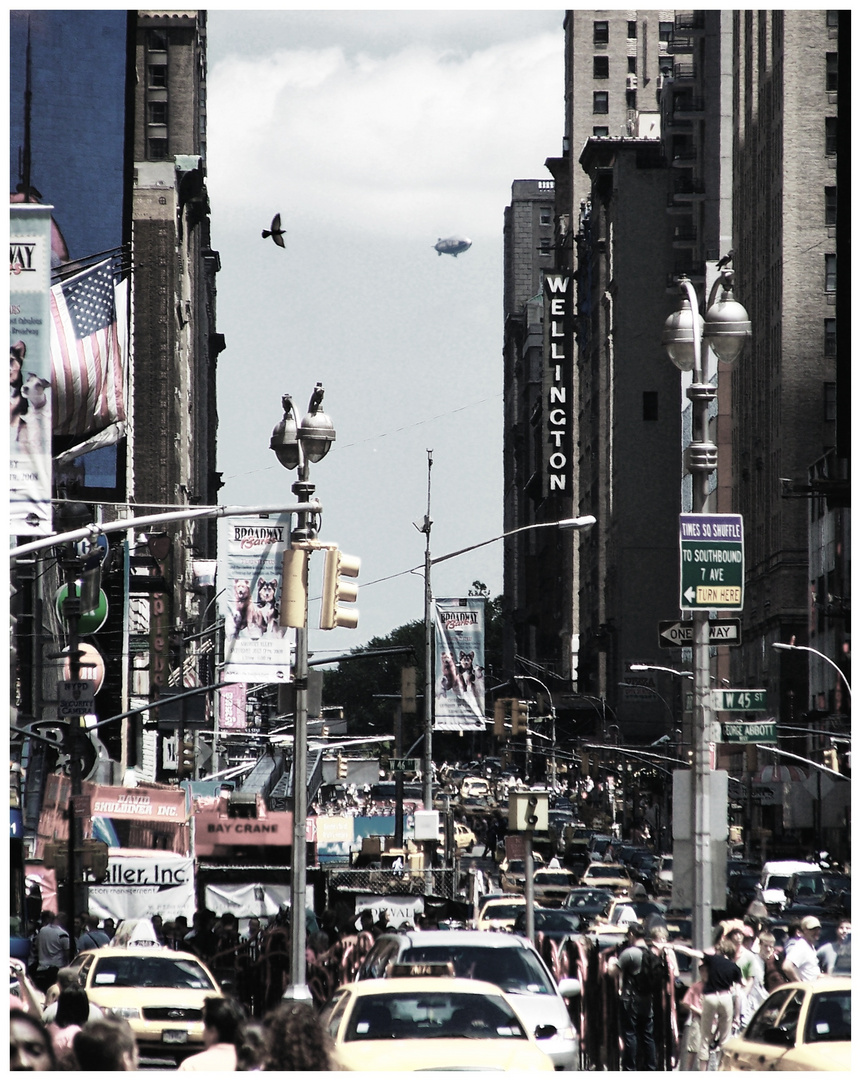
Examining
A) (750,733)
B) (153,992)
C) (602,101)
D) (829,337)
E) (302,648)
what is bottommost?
(153,992)

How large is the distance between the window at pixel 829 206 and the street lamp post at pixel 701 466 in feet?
231

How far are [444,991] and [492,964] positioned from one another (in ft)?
14.1

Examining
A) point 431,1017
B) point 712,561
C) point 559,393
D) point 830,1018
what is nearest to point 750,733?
point 712,561

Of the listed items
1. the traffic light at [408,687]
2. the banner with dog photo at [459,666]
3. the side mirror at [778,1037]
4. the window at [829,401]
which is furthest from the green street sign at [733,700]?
the window at [829,401]

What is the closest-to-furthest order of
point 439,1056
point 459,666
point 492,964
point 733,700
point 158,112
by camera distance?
point 439,1056, point 492,964, point 733,700, point 459,666, point 158,112

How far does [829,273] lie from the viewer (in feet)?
294

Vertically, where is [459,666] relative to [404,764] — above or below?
above

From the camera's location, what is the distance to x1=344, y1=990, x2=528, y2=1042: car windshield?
1286 cm

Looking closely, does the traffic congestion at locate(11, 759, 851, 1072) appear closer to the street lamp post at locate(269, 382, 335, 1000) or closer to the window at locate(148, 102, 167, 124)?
the street lamp post at locate(269, 382, 335, 1000)

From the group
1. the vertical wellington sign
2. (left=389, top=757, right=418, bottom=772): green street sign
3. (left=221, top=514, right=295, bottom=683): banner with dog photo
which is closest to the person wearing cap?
(left=221, top=514, right=295, bottom=683): banner with dog photo

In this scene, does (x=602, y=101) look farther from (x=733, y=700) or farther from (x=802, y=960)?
(x=802, y=960)

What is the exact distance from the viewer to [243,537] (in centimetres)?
2666

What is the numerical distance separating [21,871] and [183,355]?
93.4 m

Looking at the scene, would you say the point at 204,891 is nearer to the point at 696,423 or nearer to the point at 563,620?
the point at 696,423
